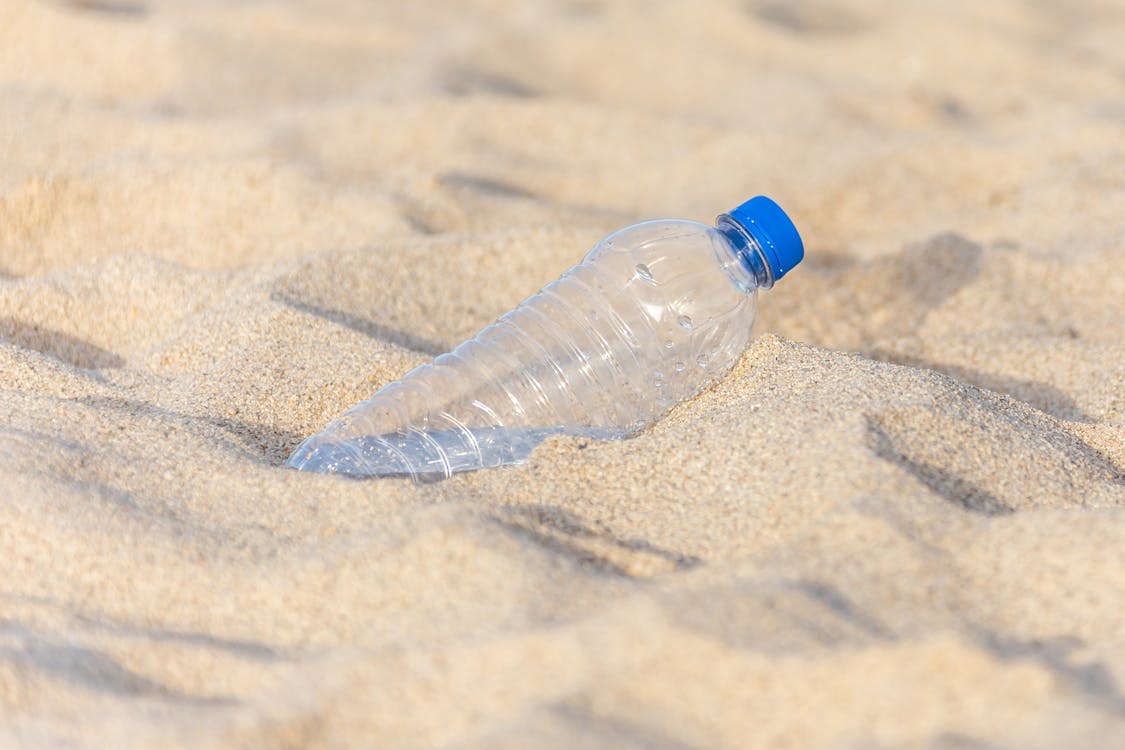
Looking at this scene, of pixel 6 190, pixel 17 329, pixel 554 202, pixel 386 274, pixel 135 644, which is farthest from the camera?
pixel 554 202

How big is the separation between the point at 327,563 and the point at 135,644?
0.23 metres

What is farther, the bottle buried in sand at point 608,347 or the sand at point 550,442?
the bottle buried in sand at point 608,347

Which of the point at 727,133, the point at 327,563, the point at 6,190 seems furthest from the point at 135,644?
the point at 727,133

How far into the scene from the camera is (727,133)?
10.6 feet

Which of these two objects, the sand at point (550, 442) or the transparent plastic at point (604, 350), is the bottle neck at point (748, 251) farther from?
the sand at point (550, 442)

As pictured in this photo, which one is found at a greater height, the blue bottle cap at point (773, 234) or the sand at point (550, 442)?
the blue bottle cap at point (773, 234)

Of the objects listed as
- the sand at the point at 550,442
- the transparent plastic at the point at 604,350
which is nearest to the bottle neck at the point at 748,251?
the transparent plastic at the point at 604,350

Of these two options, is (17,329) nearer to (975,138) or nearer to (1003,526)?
(1003,526)

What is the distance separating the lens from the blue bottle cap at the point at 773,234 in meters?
1.82

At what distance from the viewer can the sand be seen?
1148 millimetres

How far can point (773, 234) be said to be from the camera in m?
1.82

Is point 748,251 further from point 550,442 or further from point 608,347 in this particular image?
point 550,442

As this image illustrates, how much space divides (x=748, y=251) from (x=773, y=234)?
0.05 meters

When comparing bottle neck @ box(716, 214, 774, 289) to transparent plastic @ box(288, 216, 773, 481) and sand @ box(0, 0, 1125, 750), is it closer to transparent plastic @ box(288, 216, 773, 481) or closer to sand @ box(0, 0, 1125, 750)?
transparent plastic @ box(288, 216, 773, 481)
